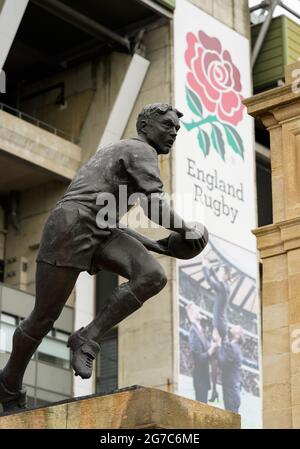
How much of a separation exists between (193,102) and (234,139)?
245 cm

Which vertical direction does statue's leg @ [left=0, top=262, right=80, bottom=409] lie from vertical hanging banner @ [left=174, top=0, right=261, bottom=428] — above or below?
below

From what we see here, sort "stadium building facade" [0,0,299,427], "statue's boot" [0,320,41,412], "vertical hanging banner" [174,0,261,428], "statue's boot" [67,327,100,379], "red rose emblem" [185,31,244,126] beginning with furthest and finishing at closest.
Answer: "red rose emblem" [185,31,244,126] < "vertical hanging banner" [174,0,261,428] < "stadium building facade" [0,0,299,427] < "statue's boot" [0,320,41,412] < "statue's boot" [67,327,100,379]

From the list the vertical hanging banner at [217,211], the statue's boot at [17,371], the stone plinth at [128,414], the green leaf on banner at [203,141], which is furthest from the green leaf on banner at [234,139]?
the stone plinth at [128,414]

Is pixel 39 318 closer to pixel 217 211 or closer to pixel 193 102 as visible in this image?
pixel 217 211

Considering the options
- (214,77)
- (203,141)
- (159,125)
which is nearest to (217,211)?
(203,141)

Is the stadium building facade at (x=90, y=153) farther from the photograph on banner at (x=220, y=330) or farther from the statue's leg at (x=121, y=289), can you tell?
the statue's leg at (x=121, y=289)

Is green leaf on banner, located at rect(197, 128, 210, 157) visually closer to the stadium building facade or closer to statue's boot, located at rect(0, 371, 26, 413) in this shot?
the stadium building facade

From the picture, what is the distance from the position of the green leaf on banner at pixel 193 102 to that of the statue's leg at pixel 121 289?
105ft

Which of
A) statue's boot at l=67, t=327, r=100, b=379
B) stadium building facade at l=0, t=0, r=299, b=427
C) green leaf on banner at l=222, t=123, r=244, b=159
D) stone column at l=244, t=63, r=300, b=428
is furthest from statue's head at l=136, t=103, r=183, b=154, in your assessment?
green leaf on banner at l=222, t=123, r=244, b=159

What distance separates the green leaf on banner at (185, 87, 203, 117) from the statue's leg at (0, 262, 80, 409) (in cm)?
3203

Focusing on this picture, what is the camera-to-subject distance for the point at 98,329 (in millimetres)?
11930

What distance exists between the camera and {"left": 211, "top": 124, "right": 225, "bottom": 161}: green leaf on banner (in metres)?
44.4

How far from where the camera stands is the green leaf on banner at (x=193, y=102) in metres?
43.7
